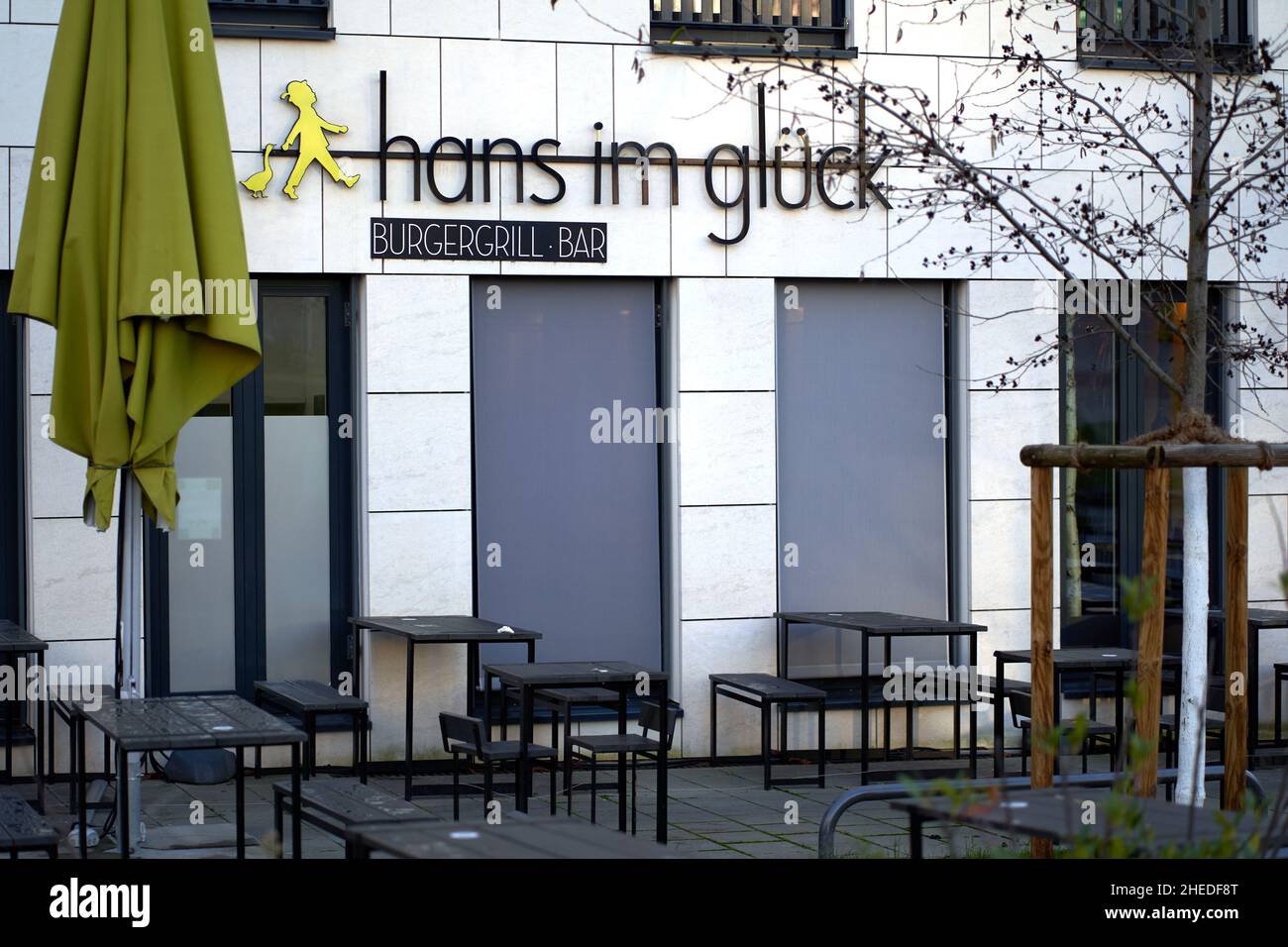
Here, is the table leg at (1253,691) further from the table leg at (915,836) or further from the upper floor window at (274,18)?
the upper floor window at (274,18)

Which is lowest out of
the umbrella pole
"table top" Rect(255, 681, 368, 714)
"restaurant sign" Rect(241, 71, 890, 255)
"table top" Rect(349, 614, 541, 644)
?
"table top" Rect(255, 681, 368, 714)

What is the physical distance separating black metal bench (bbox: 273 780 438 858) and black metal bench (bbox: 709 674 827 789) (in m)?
3.31

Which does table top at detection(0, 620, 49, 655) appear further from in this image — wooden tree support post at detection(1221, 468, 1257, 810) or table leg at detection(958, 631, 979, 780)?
wooden tree support post at detection(1221, 468, 1257, 810)

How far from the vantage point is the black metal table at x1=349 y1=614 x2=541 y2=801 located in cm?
873

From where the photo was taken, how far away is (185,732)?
588 cm

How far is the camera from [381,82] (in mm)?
9719

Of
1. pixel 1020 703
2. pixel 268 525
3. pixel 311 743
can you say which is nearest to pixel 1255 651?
pixel 1020 703

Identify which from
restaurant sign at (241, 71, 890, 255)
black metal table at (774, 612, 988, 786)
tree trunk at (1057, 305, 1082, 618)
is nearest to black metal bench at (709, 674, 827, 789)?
black metal table at (774, 612, 988, 786)

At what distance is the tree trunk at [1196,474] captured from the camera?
229 inches

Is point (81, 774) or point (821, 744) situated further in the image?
point (821, 744)

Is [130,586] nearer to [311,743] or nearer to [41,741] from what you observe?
[41,741]

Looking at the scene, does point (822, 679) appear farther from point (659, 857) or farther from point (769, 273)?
point (659, 857)

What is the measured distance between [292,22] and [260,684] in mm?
3999

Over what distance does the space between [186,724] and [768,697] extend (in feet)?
12.8
